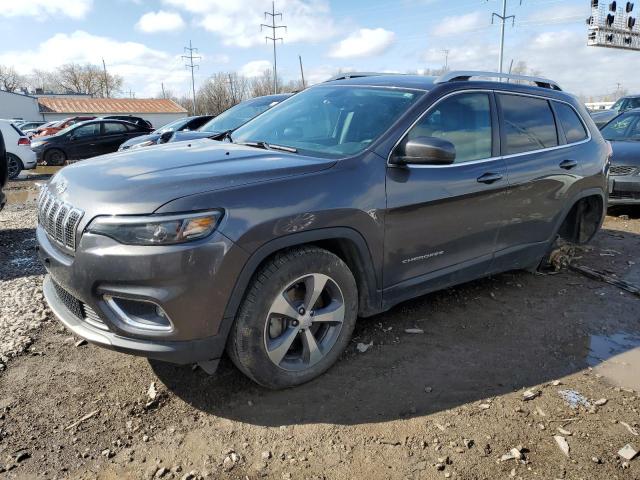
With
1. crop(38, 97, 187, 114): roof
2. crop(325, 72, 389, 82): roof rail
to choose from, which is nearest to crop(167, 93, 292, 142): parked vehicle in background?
crop(325, 72, 389, 82): roof rail

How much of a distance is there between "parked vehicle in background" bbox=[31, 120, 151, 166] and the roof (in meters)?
40.6

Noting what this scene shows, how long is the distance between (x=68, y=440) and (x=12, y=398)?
0.58m

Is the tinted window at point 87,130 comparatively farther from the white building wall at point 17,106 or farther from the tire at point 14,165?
the white building wall at point 17,106

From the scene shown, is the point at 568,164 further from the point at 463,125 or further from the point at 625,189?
the point at 625,189

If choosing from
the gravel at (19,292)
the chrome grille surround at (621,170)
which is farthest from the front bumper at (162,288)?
the chrome grille surround at (621,170)

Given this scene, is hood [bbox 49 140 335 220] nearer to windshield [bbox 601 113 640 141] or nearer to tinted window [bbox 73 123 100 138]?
windshield [bbox 601 113 640 141]

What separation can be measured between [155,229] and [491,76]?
9.42 feet

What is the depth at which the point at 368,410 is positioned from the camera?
2732 mm

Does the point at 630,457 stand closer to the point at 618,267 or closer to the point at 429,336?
the point at 429,336

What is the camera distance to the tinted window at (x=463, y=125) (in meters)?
3.33

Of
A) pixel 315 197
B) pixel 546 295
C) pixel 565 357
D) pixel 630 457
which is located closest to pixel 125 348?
pixel 315 197

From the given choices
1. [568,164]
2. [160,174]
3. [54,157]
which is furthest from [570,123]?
[54,157]

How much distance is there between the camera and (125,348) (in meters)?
2.38

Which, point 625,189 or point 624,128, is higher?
point 624,128
